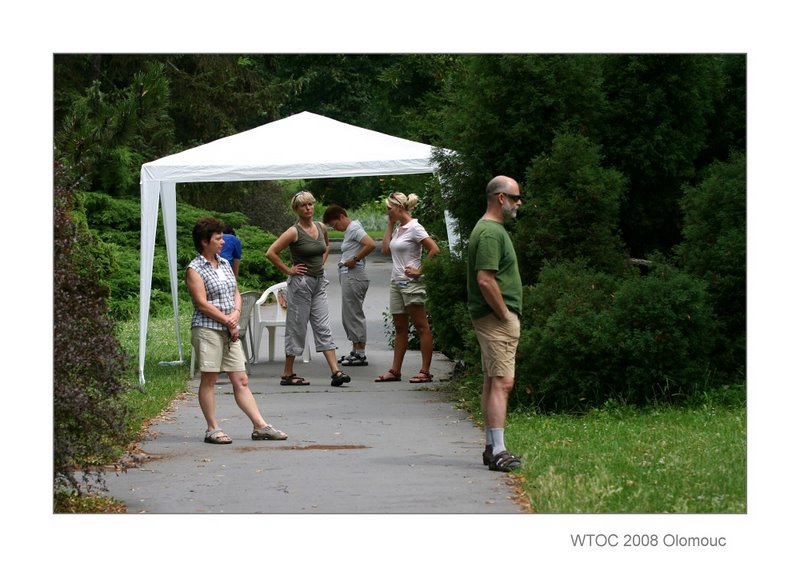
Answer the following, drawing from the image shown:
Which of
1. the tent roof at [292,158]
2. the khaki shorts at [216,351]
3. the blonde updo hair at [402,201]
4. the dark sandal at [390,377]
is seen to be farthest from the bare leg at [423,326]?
the khaki shorts at [216,351]

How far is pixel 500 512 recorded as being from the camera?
6637mm

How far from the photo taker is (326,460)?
832 centimetres

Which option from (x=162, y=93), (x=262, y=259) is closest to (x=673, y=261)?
(x=162, y=93)

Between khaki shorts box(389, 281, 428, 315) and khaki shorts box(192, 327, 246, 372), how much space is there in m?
3.60

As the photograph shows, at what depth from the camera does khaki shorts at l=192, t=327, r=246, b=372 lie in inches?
352

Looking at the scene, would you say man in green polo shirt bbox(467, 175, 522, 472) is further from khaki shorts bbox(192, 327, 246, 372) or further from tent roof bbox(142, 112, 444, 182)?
tent roof bbox(142, 112, 444, 182)

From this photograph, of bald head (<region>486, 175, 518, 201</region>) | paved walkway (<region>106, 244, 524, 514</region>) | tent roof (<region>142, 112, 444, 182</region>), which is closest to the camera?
paved walkway (<region>106, 244, 524, 514</region>)

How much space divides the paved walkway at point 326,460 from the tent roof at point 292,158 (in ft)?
7.61

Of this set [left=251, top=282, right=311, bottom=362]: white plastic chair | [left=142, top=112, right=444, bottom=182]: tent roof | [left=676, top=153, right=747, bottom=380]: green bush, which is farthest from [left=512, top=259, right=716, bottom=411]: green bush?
[left=251, top=282, right=311, bottom=362]: white plastic chair

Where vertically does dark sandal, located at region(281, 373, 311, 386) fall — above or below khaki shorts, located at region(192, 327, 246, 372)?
below

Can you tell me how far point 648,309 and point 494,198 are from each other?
270cm

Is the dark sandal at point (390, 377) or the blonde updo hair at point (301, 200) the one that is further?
the dark sandal at point (390, 377)

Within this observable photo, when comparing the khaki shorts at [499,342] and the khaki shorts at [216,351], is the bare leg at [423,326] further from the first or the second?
the khaki shorts at [499,342]

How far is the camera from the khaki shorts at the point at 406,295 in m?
12.5
